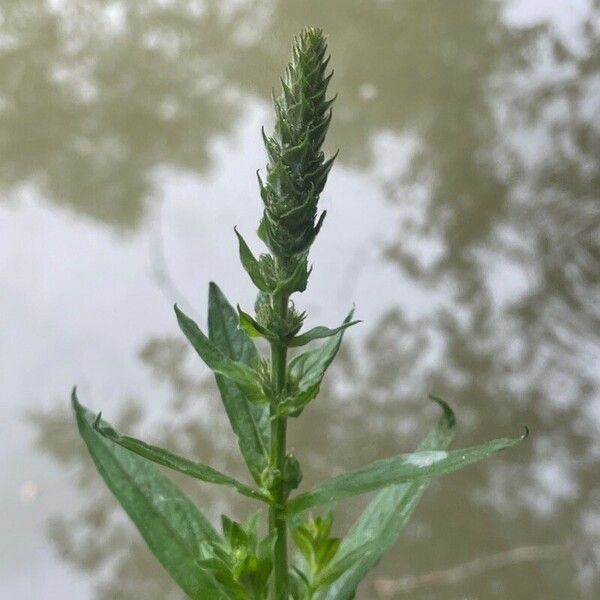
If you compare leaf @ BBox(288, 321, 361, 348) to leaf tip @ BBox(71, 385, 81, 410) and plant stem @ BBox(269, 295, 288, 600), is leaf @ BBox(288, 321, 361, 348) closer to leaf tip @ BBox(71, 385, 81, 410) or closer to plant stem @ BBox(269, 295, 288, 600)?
plant stem @ BBox(269, 295, 288, 600)

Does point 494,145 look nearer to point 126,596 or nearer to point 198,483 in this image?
point 198,483

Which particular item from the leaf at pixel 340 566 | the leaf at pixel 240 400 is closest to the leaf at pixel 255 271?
the leaf at pixel 240 400

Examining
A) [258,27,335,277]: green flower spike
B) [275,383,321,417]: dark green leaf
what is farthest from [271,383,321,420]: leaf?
[258,27,335,277]: green flower spike

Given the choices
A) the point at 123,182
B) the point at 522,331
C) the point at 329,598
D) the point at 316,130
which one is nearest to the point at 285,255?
the point at 316,130

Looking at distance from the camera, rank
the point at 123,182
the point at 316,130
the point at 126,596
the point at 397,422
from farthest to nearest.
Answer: the point at 123,182 < the point at 397,422 < the point at 126,596 < the point at 316,130

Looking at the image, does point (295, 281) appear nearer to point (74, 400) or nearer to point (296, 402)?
point (296, 402)

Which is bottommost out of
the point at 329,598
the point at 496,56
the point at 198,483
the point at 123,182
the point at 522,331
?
the point at 329,598

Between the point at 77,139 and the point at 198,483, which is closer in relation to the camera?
the point at 198,483
